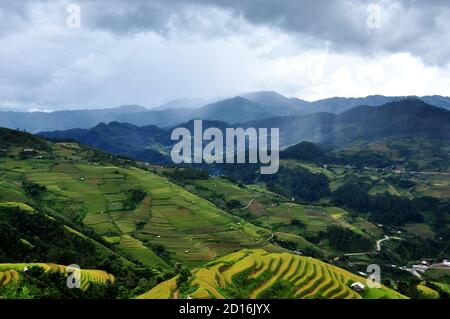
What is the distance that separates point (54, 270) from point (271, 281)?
27852mm

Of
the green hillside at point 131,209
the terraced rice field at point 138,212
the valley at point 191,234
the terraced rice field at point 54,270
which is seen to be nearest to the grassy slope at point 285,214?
the valley at point 191,234

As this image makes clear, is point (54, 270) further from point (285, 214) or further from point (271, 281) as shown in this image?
point (285, 214)

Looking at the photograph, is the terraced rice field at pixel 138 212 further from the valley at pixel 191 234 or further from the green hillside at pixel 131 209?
the valley at pixel 191 234

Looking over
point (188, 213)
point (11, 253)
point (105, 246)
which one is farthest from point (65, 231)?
point (188, 213)

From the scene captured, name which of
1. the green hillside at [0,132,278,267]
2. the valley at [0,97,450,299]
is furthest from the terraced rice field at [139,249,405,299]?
the green hillside at [0,132,278,267]

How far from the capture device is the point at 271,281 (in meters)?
44.5

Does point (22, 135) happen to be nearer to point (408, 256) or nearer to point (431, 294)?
point (408, 256)

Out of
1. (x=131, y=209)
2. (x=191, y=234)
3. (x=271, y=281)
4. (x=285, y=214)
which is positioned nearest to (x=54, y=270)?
(x=271, y=281)

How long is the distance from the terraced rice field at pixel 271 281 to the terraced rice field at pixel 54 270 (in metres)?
15.9

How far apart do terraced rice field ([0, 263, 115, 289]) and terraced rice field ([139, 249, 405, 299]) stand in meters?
15.9

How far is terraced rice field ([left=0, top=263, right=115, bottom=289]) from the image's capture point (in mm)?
47281

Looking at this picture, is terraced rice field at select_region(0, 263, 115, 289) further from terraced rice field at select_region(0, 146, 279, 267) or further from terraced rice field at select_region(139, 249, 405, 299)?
terraced rice field at select_region(139, 249, 405, 299)
